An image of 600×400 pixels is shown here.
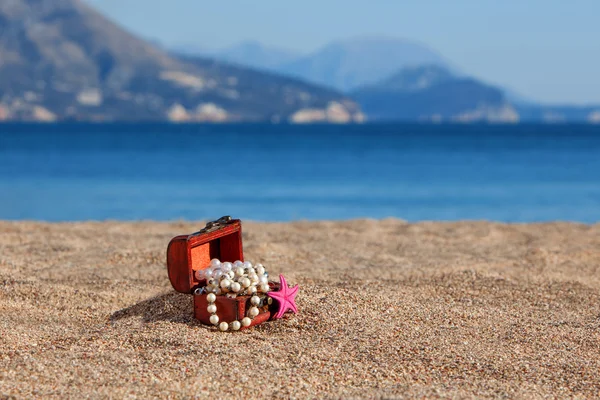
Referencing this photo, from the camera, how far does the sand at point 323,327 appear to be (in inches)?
215

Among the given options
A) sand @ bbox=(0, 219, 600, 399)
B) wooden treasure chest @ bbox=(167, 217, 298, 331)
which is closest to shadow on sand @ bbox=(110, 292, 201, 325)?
sand @ bbox=(0, 219, 600, 399)

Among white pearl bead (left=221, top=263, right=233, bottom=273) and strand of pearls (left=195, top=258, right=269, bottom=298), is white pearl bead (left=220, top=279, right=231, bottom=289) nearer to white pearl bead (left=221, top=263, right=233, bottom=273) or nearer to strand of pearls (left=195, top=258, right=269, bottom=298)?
strand of pearls (left=195, top=258, right=269, bottom=298)

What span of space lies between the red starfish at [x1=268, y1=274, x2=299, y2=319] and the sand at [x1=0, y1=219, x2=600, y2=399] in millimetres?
109

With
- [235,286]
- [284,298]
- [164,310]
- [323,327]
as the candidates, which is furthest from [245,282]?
[164,310]

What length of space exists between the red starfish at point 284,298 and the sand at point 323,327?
4.3 inches

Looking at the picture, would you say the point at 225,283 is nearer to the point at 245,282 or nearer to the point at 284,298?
the point at 245,282

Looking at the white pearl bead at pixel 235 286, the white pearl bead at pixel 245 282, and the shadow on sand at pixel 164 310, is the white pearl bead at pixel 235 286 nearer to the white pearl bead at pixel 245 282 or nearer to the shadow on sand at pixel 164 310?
the white pearl bead at pixel 245 282

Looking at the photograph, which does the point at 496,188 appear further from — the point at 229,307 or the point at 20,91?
the point at 20,91

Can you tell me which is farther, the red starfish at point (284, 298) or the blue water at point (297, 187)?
the blue water at point (297, 187)

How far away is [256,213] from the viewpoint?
920 inches

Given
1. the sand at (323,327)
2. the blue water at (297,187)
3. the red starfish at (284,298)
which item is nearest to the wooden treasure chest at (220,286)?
the red starfish at (284,298)

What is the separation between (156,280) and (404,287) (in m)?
2.81

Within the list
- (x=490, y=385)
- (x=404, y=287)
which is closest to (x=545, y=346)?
(x=490, y=385)

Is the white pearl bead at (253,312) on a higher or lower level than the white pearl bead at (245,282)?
lower
